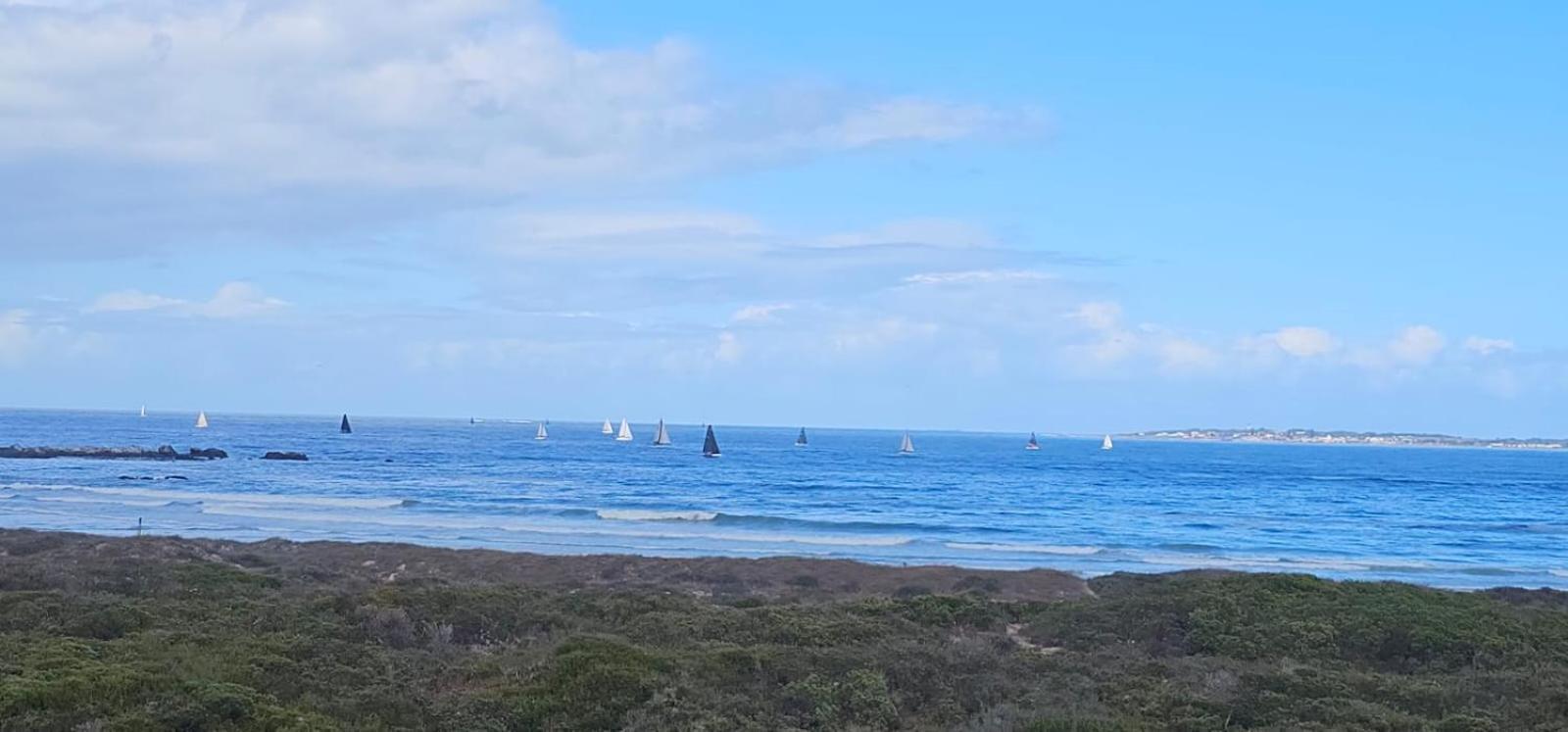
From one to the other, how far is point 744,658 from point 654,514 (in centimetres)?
3557

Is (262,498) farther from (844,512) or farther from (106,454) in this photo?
(106,454)

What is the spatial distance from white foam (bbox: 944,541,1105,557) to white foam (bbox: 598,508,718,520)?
1019 centimetres

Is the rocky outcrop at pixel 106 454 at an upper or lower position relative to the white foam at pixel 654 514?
upper

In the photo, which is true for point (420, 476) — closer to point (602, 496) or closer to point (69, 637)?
point (602, 496)

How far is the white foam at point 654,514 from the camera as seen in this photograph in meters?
45.9

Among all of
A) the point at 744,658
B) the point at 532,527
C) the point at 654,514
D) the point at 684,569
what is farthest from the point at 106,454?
the point at 744,658

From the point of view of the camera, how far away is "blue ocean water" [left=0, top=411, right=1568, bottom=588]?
3672cm

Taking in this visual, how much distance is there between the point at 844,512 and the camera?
5116 centimetres

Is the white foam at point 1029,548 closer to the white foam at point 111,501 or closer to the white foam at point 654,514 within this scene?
the white foam at point 654,514

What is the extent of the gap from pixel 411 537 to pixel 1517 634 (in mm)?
27551

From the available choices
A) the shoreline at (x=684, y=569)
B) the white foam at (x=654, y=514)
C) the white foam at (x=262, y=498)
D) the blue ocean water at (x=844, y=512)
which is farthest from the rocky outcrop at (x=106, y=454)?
the shoreline at (x=684, y=569)

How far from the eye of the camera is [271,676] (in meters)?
10.7

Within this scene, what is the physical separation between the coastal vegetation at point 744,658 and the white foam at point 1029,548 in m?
17.7

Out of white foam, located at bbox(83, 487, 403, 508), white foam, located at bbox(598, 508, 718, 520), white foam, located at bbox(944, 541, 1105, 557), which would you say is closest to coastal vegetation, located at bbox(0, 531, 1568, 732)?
white foam, located at bbox(944, 541, 1105, 557)
